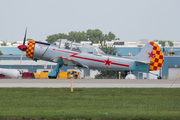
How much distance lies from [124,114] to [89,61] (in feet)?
51.4

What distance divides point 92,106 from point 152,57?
16085mm

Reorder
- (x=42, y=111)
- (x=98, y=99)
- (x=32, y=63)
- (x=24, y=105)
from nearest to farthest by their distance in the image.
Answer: (x=42, y=111)
(x=24, y=105)
(x=98, y=99)
(x=32, y=63)

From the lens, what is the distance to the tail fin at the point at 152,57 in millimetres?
25328

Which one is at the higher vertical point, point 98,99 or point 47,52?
point 47,52

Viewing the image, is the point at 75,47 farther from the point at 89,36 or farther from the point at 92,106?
the point at 89,36

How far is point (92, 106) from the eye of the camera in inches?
421

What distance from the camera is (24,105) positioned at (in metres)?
10.9

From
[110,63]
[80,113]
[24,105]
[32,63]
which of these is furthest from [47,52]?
[32,63]

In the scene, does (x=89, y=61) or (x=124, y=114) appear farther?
(x=89, y=61)

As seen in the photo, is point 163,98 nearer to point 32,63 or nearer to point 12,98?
point 12,98

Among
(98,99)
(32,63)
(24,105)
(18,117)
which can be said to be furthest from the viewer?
(32,63)

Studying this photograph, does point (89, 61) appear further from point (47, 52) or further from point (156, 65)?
point (156, 65)

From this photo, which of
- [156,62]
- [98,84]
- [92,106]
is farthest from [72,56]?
[92,106]

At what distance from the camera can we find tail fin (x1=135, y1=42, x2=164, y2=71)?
83.1 feet
